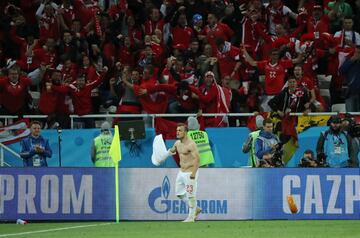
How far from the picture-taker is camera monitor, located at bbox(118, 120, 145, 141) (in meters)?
23.1

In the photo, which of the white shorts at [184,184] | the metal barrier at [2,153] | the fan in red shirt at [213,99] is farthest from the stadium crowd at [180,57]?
the white shorts at [184,184]

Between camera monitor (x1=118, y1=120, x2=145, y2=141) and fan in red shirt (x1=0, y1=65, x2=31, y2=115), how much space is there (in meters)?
3.27

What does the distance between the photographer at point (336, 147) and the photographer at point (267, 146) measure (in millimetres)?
913

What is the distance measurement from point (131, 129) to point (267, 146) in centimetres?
328

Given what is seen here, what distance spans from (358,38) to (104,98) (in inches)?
258

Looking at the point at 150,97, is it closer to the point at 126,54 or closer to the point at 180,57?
the point at 180,57

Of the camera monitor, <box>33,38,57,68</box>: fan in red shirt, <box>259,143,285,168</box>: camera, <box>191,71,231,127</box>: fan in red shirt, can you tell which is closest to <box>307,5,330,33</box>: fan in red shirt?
Answer: <box>191,71,231,127</box>: fan in red shirt

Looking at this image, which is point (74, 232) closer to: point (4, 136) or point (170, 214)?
point (170, 214)

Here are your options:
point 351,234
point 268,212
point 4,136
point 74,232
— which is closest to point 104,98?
point 4,136

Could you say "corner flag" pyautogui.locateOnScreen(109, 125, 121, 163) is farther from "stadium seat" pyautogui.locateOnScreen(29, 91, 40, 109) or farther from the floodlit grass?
"stadium seat" pyautogui.locateOnScreen(29, 91, 40, 109)

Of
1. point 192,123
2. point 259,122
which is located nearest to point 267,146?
point 259,122

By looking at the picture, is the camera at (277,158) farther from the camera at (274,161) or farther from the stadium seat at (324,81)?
the stadium seat at (324,81)

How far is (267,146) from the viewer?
71.7 feet

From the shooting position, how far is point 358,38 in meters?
24.8
